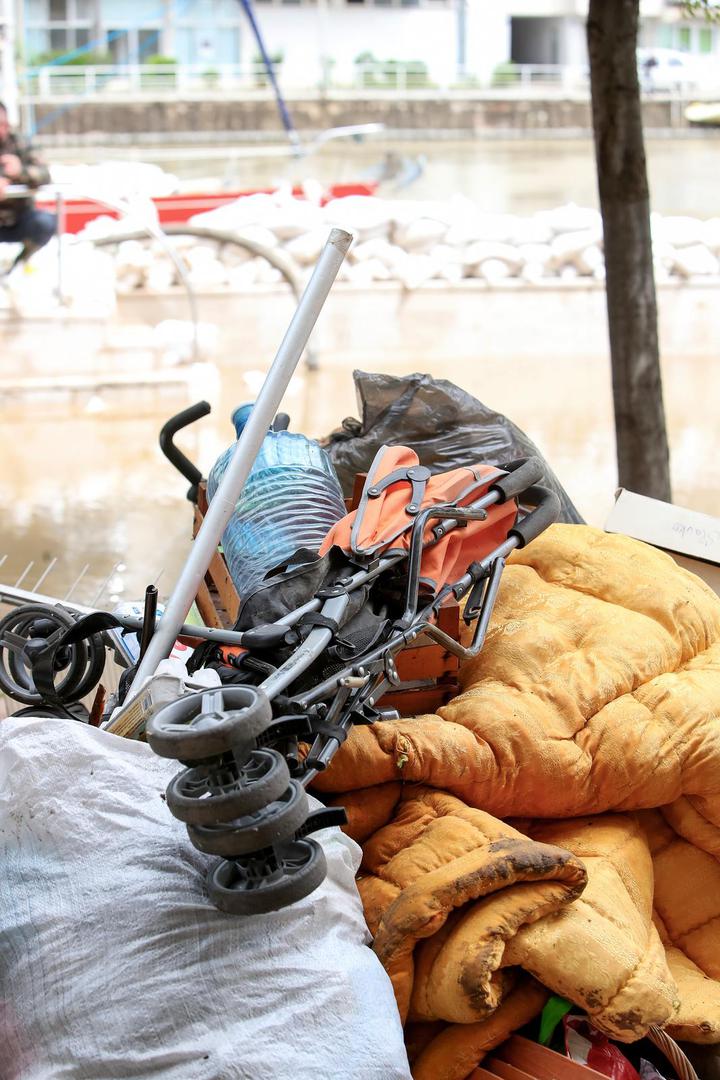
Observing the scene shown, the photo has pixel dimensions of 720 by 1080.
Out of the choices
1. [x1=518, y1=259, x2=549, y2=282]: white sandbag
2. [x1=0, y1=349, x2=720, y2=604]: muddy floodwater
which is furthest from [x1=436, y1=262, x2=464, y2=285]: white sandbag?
[x1=0, y1=349, x2=720, y2=604]: muddy floodwater

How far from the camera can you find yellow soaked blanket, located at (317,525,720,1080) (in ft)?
5.88

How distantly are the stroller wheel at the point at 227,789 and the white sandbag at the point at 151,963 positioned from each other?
26cm

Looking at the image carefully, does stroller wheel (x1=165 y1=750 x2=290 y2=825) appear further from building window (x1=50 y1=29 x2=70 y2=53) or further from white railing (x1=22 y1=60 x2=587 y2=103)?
building window (x1=50 y1=29 x2=70 y2=53)

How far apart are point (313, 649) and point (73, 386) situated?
6.50 meters

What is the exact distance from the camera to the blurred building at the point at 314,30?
4297 cm

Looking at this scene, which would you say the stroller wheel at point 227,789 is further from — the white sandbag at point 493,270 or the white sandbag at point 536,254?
the white sandbag at point 536,254

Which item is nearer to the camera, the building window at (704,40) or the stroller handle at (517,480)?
the stroller handle at (517,480)

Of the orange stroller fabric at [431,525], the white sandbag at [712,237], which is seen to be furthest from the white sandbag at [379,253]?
the orange stroller fabric at [431,525]

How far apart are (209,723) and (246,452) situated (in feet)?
2.64

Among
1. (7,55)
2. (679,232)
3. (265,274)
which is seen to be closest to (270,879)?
(265,274)

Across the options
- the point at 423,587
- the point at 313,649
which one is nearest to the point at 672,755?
the point at 423,587

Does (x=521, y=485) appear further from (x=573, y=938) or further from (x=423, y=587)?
(x=573, y=938)

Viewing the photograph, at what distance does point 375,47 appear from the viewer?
1811 inches

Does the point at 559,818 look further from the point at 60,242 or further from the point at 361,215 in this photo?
the point at 361,215
